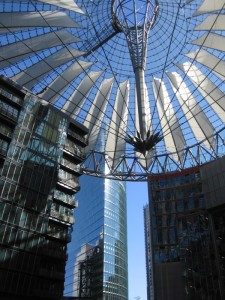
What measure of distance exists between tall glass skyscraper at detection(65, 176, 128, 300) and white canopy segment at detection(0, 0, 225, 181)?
135ft

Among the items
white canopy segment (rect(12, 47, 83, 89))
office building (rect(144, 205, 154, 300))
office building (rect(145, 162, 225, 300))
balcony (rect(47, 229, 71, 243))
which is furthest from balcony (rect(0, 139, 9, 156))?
office building (rect(144, 205, 154, 300))

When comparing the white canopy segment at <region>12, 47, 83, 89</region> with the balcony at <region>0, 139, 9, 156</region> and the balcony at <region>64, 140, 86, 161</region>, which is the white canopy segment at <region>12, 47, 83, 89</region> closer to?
the balcony at <region>0, 139, 9, 156</region>

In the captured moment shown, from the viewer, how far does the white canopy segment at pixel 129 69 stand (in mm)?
32031

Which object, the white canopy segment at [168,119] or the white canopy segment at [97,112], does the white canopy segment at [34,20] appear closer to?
the white canopy segment at [97,112]

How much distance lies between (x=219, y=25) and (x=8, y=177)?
21790 millimetres

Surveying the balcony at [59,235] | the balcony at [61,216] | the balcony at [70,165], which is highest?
the balcony at [70,165]

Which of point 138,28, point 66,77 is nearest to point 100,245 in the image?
point 66,77

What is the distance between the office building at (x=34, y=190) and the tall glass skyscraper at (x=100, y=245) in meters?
40.9

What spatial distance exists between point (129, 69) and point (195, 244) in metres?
19.4

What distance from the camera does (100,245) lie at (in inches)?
3250

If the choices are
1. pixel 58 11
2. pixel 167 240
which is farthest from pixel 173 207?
pixel 58 11

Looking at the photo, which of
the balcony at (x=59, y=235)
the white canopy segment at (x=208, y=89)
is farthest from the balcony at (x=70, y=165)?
the white canopy segment at (x=208, y=89)

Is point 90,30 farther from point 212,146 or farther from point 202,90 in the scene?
point 212,146

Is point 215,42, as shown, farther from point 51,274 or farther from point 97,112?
point 51,274
